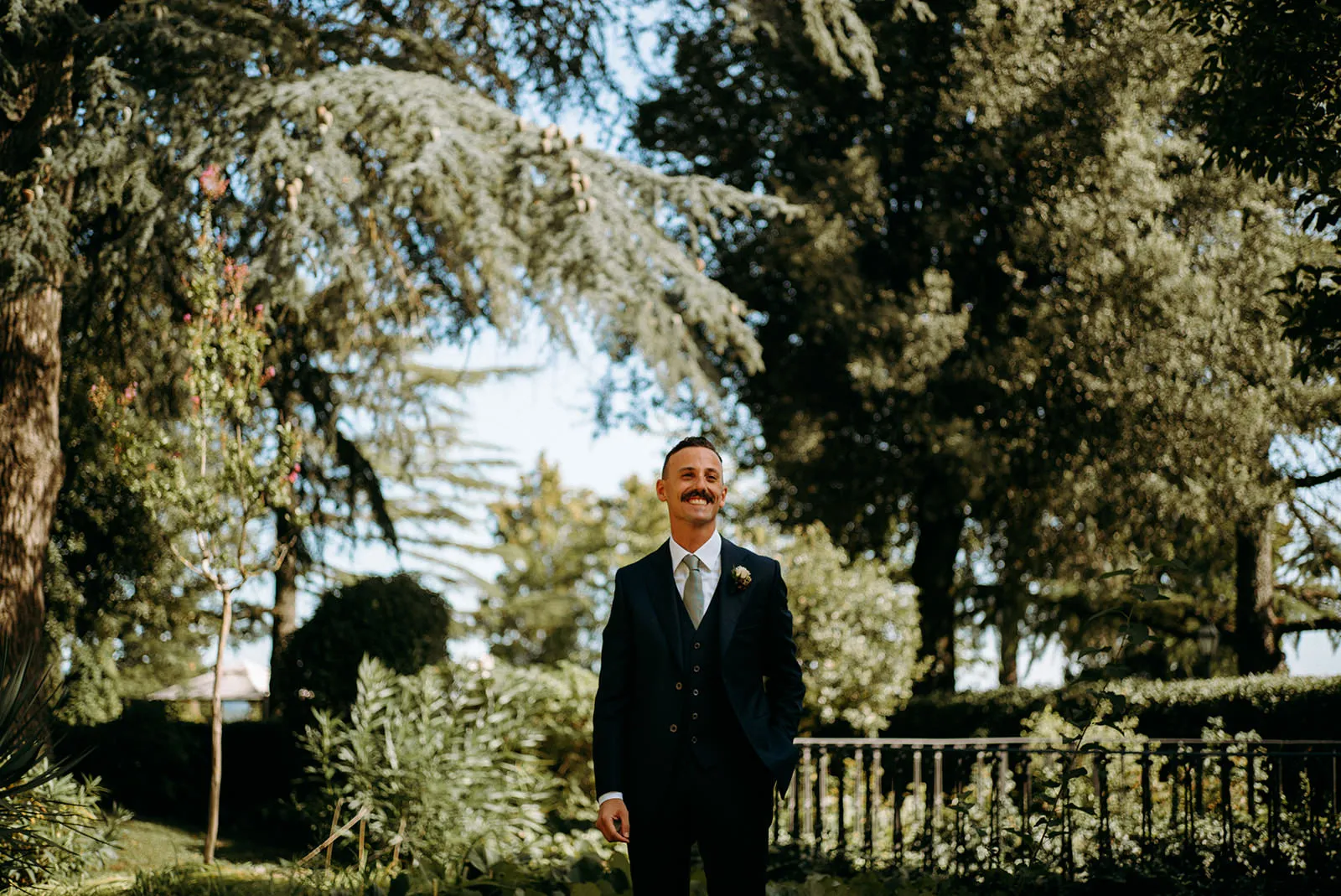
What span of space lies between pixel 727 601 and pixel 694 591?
0.35ft

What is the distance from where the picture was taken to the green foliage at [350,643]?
1016cm

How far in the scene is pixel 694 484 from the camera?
3.44 m

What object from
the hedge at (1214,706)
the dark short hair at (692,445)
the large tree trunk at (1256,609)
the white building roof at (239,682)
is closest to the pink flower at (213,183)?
the dark short hair at (692,445)

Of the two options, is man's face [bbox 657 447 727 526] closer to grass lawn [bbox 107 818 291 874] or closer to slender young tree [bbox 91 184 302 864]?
slender young tree [bbox 91 184 302 864]

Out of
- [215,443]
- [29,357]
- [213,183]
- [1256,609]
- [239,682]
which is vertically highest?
[213,183]

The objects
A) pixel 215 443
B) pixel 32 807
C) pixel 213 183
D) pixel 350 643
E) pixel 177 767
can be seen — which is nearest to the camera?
pixel 32 807

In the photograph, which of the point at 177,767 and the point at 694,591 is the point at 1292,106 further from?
the point at 177,767

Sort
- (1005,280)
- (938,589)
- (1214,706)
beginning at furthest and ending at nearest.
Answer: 1. (938,589)
2. (1005,280)
3. (1214,706)

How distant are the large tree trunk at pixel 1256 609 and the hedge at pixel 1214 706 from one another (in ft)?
19.5

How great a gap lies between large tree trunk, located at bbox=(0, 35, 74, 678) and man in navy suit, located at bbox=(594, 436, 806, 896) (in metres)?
6.92

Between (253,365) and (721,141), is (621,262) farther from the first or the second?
(721,141)

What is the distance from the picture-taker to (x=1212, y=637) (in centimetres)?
1597

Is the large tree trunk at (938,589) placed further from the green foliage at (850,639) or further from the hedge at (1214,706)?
the hedge at (1214,706)

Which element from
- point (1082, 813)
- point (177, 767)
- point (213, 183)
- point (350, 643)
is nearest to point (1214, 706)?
point (1082, 813)
